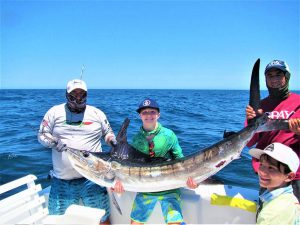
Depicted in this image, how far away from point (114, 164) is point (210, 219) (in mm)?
1143

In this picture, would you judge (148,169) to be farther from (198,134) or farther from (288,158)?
(198,134)

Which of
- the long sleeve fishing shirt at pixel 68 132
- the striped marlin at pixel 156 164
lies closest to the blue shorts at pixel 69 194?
the long sleeve fishing shirt at pixel 68 132

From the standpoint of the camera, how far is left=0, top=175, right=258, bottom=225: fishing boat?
2529 millimetres

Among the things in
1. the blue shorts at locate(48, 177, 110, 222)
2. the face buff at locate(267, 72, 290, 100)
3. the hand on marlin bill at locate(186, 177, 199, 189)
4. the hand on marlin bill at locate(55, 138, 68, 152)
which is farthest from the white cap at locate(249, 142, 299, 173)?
the blue shorts at locate(48, 177, 110, 222)

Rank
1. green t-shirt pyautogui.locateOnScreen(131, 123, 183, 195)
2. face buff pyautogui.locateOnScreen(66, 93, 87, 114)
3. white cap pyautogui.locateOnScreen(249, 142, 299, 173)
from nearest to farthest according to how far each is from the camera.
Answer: white cap pyautogui.locateOnScreen(249, 142, 299, 173)
green t-shirt pyautogui.locateOnScreen(131, 123, 183, 195)
face buff pyautogui.locateOnScreen(66, 93, 87, 114)

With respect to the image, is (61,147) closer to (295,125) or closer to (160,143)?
(160,143)

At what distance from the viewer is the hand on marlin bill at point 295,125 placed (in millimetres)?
2398

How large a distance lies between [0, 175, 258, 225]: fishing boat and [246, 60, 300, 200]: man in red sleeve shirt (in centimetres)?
51

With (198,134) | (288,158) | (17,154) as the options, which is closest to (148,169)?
(288,158)

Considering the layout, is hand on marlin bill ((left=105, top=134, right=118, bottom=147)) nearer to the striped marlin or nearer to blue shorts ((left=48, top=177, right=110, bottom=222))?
the striped marlin

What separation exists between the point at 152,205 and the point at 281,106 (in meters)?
1.54

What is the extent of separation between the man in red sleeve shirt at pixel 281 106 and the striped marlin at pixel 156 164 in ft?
0.48

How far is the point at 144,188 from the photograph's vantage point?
9.46 feet

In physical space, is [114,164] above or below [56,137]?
below
